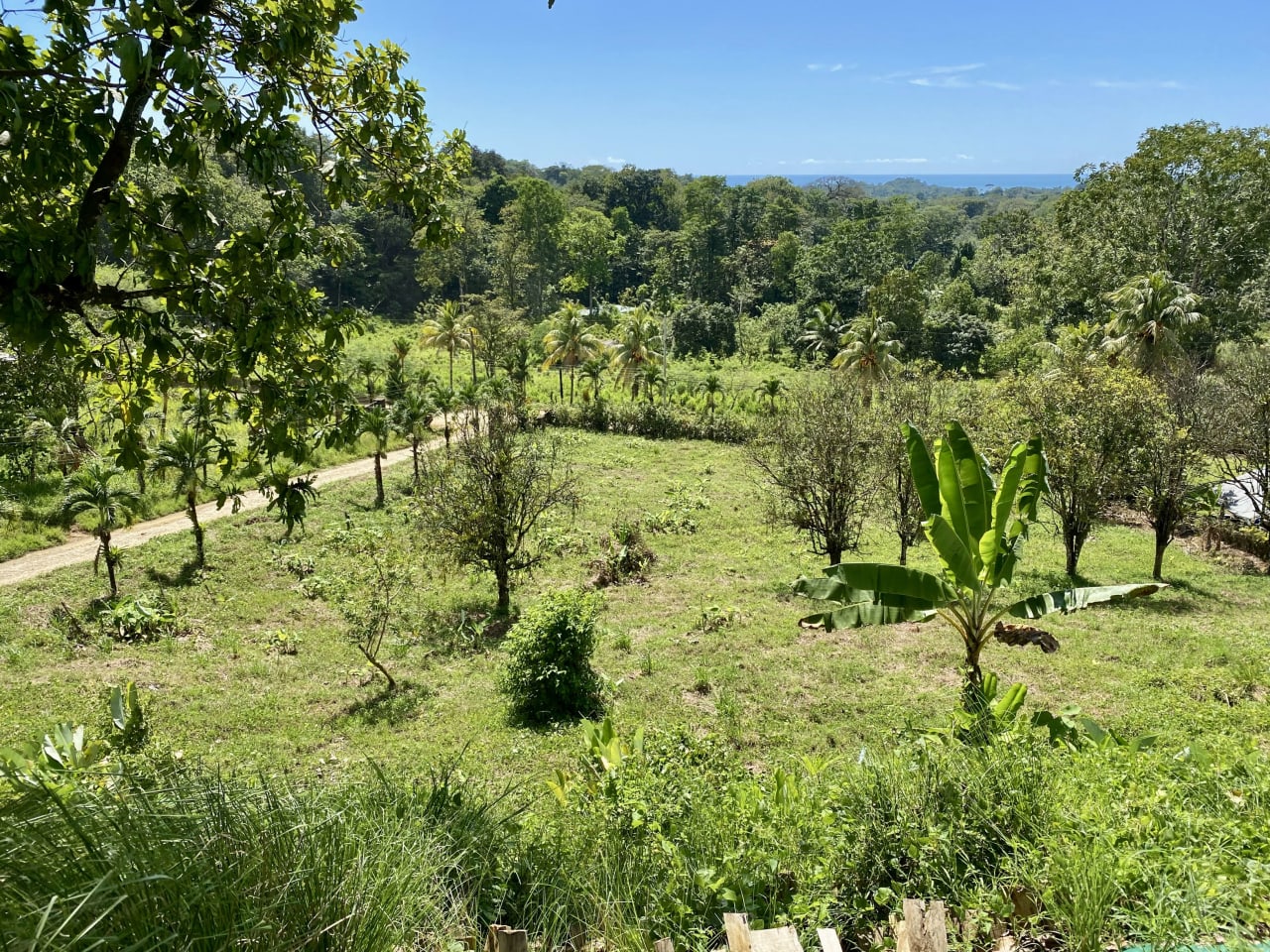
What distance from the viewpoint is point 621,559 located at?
61.0 feet

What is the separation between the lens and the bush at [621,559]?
18188mm

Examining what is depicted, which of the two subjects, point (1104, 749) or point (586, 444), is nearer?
point (1104, 749)

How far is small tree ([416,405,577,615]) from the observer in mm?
15250

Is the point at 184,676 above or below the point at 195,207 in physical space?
below

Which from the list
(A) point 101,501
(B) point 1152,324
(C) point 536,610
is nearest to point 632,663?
(C) point 536,610

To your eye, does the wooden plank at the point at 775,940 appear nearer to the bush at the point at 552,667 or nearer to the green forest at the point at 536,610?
the green forest at the point at 536,610

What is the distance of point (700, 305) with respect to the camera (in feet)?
177

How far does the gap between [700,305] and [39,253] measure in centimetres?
5312

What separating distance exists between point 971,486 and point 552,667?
6.45m

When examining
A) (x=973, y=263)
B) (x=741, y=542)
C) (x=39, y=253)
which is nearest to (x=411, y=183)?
(x=39, y=253)

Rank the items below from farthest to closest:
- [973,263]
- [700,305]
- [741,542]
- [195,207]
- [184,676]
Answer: [973,263], [700,305], [741,542], [184,676], [195,207]

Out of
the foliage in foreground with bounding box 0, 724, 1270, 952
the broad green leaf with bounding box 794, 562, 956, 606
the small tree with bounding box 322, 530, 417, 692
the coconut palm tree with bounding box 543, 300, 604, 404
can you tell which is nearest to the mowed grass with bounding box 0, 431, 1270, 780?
the small tree with bounding box 322, 530, 417, 692

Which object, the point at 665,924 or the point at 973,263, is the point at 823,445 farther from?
the point at 973,263

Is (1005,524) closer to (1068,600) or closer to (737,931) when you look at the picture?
(1068,600)
